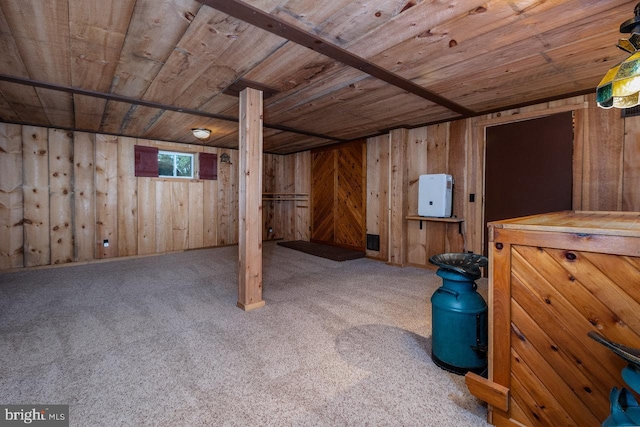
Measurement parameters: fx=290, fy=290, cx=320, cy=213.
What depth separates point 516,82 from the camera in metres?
2.96

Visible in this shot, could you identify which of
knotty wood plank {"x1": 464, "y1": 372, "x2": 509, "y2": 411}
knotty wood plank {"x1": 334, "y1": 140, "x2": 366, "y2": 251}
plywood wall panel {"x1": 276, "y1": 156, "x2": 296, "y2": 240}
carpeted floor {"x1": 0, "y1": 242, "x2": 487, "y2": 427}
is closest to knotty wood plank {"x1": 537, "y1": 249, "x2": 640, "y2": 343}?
knotty wood plank {"x1": 464, "y1": 372, "x2": 509, "y2": 411}

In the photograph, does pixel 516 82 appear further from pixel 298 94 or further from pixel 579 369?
pixel 579 369

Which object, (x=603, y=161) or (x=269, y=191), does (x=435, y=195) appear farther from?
(x=269, y=191)

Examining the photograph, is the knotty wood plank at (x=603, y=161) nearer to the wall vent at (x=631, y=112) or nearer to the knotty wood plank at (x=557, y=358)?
the wall vent at (x=631, y=112)

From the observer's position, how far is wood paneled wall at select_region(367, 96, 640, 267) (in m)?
3.07

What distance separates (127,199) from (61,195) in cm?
95

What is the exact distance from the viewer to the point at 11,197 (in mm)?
4594

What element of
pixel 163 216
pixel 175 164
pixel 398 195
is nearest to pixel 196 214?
pixel 163 216

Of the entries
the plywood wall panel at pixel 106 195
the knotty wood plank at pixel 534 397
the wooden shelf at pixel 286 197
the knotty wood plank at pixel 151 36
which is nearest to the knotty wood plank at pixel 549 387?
the knotty wood plank at pixel 534 397

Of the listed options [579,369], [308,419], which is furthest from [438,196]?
[308,419]

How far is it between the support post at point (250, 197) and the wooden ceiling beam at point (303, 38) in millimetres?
1042

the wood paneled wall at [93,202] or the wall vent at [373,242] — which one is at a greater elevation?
the wood paneled wall at [93,202]

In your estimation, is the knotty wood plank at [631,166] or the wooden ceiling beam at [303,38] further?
the knotty wood plank at [631,166]

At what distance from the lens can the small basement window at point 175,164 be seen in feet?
19.7
